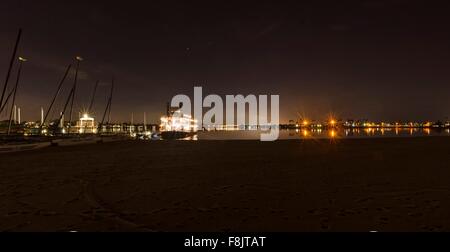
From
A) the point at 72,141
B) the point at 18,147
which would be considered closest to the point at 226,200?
the point at 18,147

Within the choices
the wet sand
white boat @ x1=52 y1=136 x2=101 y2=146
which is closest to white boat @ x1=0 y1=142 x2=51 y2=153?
white boat @ x1=52 y1=136 x2=101 y2=146

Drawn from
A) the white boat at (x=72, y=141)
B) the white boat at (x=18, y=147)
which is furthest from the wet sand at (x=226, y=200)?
the white boat at (x=72, y=141)

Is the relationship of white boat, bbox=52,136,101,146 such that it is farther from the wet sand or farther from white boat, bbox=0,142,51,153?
the wet sand

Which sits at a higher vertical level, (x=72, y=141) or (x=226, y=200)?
(x=72, y=141)

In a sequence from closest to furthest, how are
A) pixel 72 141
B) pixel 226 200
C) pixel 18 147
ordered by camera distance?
pixel 226 200, pixel 18 147, pixel 72 141

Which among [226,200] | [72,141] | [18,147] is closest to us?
[226,200]

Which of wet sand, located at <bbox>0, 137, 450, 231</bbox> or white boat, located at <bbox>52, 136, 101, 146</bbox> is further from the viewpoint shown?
white boat, located at <bbox>52, 136, 101, 146</bbox>

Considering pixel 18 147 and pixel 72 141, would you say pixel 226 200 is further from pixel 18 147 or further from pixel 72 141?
pixel 72 141

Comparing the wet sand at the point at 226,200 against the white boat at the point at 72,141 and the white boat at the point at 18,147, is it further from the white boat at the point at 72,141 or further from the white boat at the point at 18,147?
the white boat at the point at 72,141
